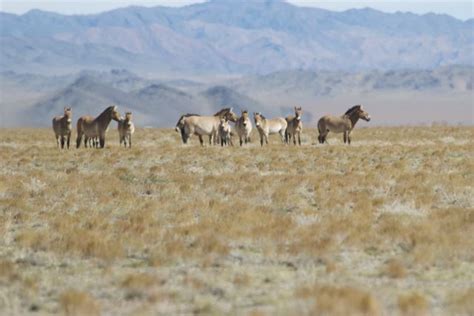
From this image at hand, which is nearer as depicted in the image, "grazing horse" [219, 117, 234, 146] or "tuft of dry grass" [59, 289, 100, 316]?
"tuft of dry grass" [59, 289, 100, 316]

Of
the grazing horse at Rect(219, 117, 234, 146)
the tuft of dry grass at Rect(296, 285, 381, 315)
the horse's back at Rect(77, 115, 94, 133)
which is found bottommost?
the tuft of dry grass at Rect(296, 285, 381, 315)

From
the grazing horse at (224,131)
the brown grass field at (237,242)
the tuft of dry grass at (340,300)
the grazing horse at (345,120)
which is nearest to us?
the tuft of dry grass at (340,300)

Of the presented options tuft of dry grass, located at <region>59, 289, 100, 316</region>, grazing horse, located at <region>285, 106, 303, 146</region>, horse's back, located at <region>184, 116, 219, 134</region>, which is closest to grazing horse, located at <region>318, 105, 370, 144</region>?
grazing horse, located at <region>285, 106, 303, 146</region>

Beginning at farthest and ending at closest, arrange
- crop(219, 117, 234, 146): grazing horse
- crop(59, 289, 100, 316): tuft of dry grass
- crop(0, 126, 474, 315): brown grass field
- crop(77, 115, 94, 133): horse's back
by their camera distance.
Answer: crop(219, 117, 234, 146): grazing horse < crop(77, 115, 94, 133): horse's back < crop(0, 126, 474, 315): brown grass field < crop(59, 289, 100, 316): tuft of dry grass

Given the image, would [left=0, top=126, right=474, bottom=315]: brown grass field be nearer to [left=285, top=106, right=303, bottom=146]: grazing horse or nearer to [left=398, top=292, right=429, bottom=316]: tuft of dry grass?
[left=398, top=292, right=429, bottom=316]: tuft of dry grass

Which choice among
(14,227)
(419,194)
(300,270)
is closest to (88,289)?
(300,270)

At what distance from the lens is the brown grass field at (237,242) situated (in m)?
10.6

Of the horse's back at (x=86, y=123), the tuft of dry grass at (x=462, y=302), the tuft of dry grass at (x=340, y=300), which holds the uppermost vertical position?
the horse's back at (x=86, y=123)

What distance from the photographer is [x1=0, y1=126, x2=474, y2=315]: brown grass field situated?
1057cm

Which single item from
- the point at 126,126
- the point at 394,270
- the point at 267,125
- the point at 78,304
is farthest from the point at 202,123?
the point at 78,304

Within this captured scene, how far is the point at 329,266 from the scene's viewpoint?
1220cm

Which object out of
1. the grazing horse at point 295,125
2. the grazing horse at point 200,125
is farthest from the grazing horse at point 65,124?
the grazing horse at point 295,125

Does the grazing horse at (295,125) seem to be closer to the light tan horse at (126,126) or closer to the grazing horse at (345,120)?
the grazing horse at (345,120)

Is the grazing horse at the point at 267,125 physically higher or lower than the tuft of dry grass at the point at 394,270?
higher
